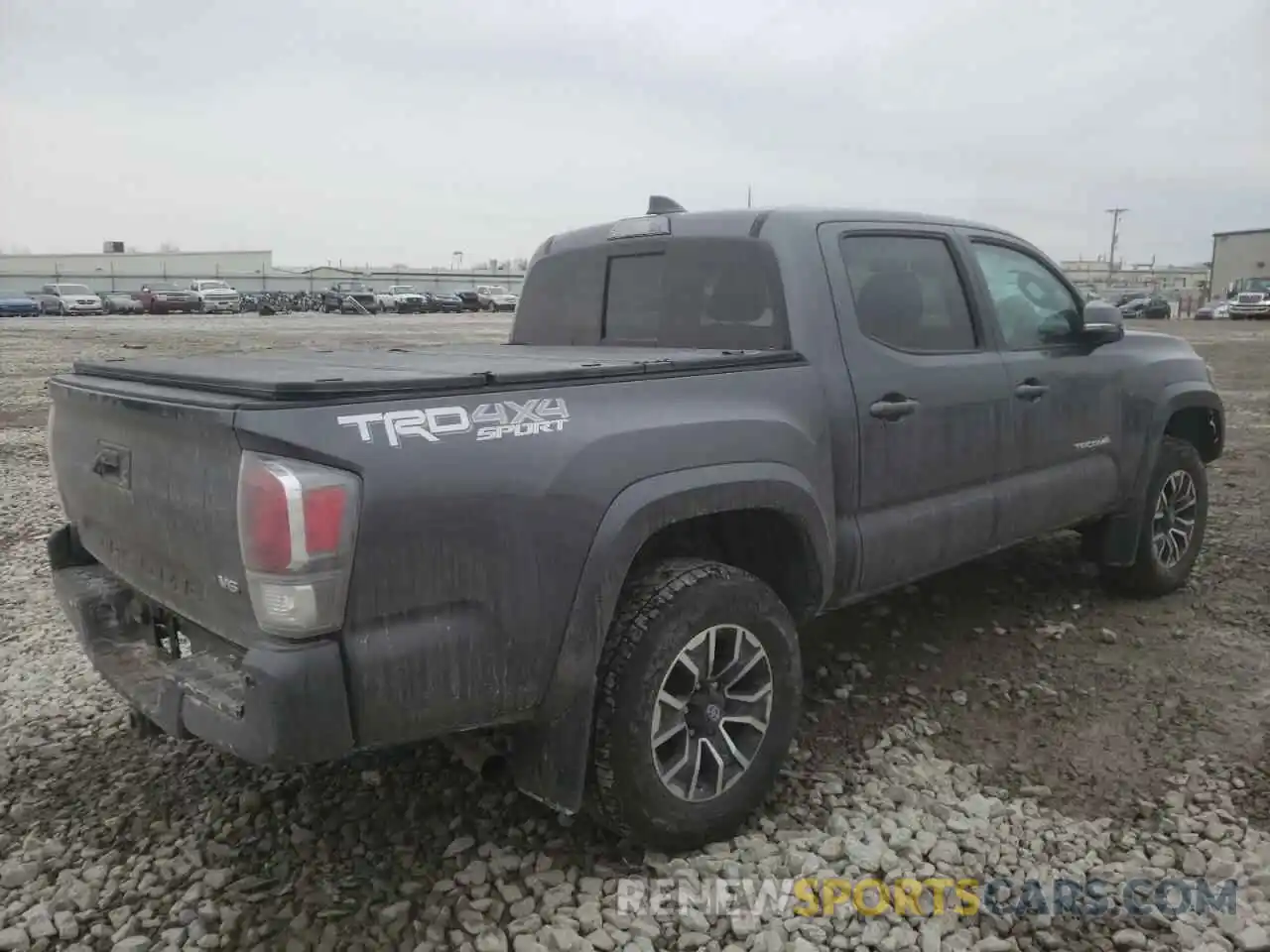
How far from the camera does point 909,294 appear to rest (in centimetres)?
390

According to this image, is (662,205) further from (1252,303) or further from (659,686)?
(1252,303)

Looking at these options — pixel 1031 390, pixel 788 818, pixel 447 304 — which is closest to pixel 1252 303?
pixel 447 304

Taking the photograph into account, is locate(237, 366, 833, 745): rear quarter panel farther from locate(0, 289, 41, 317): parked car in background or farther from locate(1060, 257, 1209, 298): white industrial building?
locate(1060, 257, 1209, 298): white industrial building

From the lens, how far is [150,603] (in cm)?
287

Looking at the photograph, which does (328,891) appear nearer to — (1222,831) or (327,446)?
(327,446)

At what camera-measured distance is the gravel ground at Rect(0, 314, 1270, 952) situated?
8.74 ft

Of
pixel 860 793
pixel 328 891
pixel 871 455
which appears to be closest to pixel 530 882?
pixel 328 891

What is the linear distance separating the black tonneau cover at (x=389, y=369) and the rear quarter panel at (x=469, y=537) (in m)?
0.05

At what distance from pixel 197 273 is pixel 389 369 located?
9389cm

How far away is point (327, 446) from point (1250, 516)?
683 cm

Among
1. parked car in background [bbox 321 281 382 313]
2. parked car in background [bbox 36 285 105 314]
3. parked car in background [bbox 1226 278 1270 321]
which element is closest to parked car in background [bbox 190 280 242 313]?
parked car in background [bbox 321 281 382 313]

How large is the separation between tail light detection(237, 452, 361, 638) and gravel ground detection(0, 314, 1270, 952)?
3.24ft

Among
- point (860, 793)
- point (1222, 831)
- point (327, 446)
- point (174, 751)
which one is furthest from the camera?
point (174, 751)

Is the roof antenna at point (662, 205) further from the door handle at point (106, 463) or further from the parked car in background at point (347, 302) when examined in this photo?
the parked car in background at point (347, 302)
